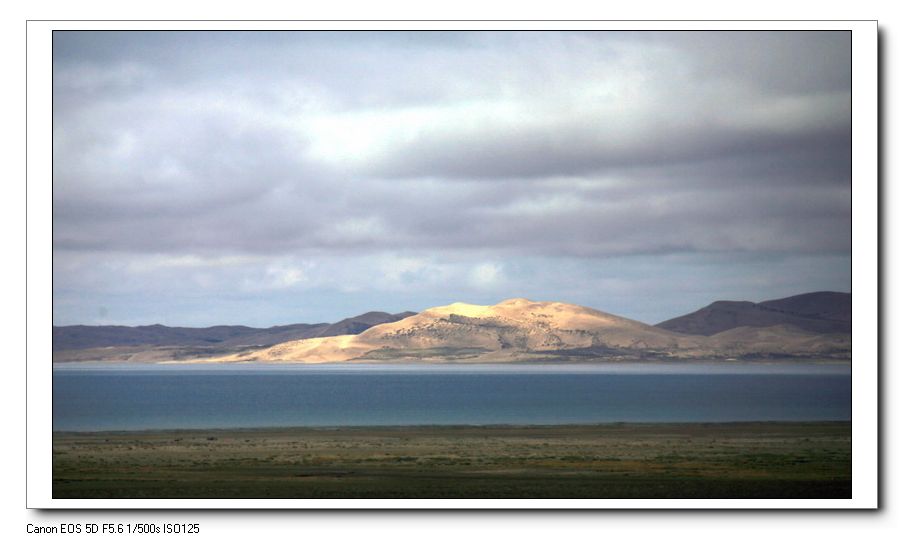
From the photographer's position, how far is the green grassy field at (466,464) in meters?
11.5

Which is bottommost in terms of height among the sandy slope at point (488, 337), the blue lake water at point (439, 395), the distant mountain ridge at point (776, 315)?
the blue lake water at point (439, 395)

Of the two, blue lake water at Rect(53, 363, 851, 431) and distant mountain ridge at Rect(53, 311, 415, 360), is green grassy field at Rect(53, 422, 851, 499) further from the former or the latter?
distant mountain ridge at Rect(53, 311, 415, 360)

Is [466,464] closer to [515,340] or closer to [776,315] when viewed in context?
[776,315]

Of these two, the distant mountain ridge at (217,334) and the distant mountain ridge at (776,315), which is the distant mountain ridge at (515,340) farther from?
the distant mountain ridge at (217,334)

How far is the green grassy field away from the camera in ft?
37.9

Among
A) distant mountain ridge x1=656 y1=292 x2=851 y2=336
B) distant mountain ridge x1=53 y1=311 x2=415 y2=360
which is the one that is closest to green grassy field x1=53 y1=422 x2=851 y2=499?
distant mountain ridge x1=656 y1=292 x2=851 y2=336

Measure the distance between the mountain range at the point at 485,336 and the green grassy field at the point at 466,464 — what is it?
5.11 ft

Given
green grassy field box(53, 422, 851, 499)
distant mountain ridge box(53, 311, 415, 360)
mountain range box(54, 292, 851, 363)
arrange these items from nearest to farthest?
green grassy field box(53, 422, 851, 499) < mountain range box(54, 292, 851, 363) < distant mountain ridge box(53, 311, 415, 360)

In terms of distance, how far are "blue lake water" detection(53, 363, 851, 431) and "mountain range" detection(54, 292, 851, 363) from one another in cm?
41

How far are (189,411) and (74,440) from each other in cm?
1534
